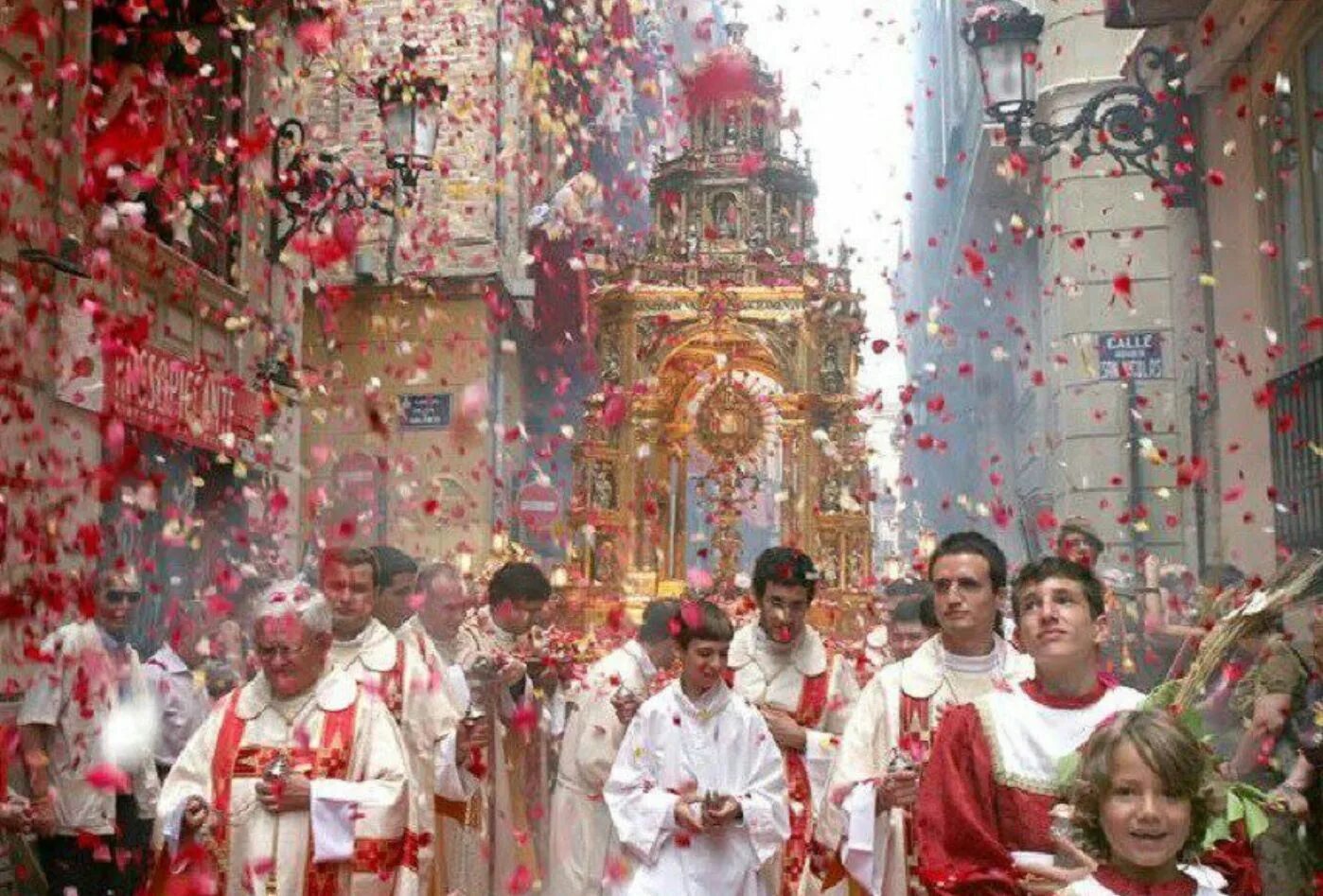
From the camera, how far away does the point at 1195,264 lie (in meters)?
16.5

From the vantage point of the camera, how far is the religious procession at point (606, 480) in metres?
5.77

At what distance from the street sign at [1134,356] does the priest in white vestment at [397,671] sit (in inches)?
409

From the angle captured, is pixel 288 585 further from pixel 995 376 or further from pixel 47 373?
pixel 995 376

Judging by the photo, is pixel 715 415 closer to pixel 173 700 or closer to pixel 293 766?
pixel 173 700

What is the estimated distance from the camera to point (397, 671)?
7.16 metres

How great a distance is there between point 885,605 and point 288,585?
225 inches

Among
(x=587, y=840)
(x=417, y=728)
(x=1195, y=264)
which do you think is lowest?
(x=587, y=840)

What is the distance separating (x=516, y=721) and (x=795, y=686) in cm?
218

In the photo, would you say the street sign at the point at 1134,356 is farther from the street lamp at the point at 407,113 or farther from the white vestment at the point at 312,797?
the white vestment at the point at 312,797

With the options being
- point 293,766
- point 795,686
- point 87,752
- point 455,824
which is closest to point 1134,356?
point 795,686

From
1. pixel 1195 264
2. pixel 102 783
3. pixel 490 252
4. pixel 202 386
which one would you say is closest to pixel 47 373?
pixel 202 386

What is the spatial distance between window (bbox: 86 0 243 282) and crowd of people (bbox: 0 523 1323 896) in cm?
433

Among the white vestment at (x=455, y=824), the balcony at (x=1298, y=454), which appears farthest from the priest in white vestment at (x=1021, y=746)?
the balcony at (x=1298, y=454)

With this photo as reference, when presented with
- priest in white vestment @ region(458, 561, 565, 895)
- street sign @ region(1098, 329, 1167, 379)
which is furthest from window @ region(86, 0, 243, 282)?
street sign @ region(1098, 329, 1167, 379)
